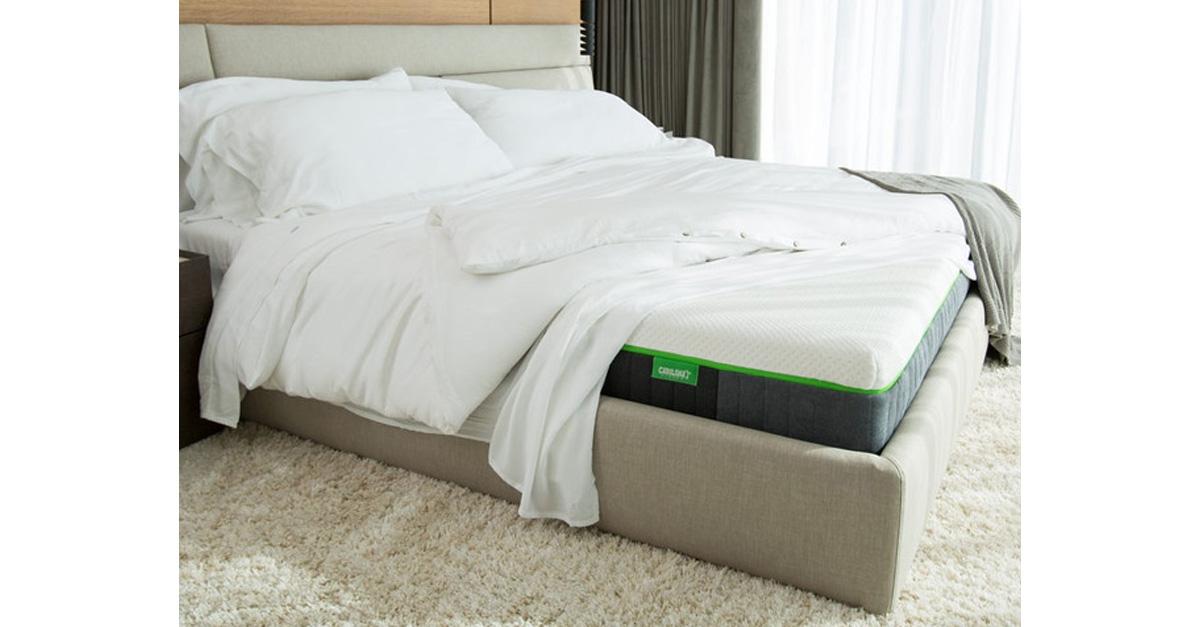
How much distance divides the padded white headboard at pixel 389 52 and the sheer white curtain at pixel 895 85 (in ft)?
3.81

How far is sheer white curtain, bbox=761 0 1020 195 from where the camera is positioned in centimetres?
454

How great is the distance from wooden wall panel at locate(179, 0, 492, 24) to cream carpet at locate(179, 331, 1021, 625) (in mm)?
1364

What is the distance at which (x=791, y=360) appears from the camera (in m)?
1.72

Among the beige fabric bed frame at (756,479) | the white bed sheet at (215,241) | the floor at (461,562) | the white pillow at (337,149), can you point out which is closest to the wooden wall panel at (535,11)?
the white pillow at (337,149)

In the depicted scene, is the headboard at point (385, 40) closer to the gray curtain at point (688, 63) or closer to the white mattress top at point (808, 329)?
the gray curtain at point (688, 63)

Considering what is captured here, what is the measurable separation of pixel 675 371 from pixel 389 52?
209 centimetres

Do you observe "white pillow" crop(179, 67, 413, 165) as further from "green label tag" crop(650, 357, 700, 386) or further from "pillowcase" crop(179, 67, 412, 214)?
"green label tag" crop(650, 357, 700, 386)

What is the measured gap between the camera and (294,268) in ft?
7.44

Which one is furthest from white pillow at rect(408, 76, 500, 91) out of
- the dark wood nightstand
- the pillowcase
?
the dark wood nightstand

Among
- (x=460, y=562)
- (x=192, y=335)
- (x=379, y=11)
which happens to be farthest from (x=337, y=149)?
(x=460, y=562)

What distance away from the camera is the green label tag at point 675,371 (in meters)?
1.82

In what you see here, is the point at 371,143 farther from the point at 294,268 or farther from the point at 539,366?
the point at 539,366
